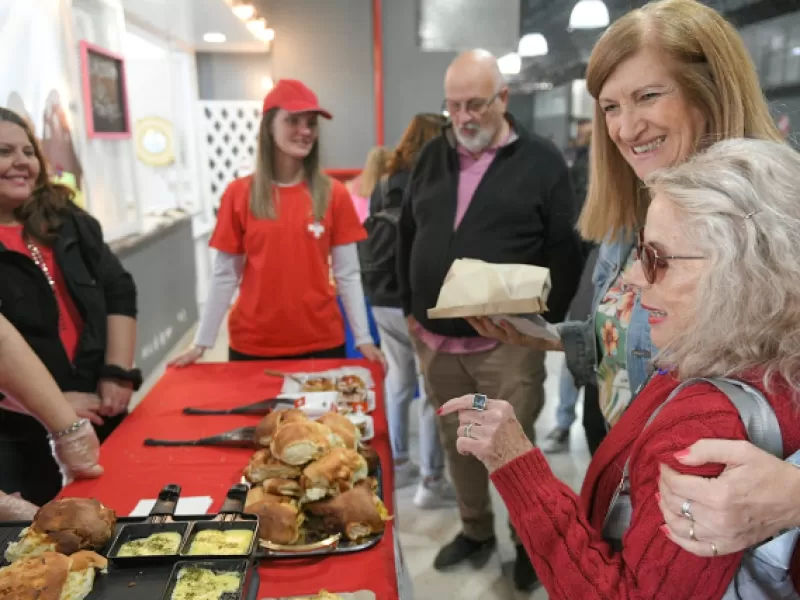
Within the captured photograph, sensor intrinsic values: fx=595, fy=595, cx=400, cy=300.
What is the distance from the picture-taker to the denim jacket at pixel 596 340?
1132 mm

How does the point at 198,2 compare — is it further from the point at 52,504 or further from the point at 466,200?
the point at 52,504

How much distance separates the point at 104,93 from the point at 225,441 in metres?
3.20

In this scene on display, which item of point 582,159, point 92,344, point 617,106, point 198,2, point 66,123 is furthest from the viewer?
point 198,2

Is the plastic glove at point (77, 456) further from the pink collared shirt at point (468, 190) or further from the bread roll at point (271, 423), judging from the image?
the pink collared shirt at point (468, 190)

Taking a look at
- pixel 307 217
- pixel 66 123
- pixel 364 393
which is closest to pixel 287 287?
pixel 307 217

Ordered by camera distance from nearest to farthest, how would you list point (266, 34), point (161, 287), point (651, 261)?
point (651, 261), point (161, 287), point (266, 34)

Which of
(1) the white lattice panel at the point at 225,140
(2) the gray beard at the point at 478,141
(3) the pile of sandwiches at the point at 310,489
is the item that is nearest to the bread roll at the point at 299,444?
(3) the pile of sandwiches at the point at 310,489

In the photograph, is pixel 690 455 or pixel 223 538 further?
pixel 223 538

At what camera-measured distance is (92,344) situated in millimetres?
1582

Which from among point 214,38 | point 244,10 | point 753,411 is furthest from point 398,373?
point 214,38

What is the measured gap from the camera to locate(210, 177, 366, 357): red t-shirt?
2.05 metres

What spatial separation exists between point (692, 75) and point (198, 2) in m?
4.35

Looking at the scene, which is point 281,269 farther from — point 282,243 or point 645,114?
point 645,114

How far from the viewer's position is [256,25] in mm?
5168
